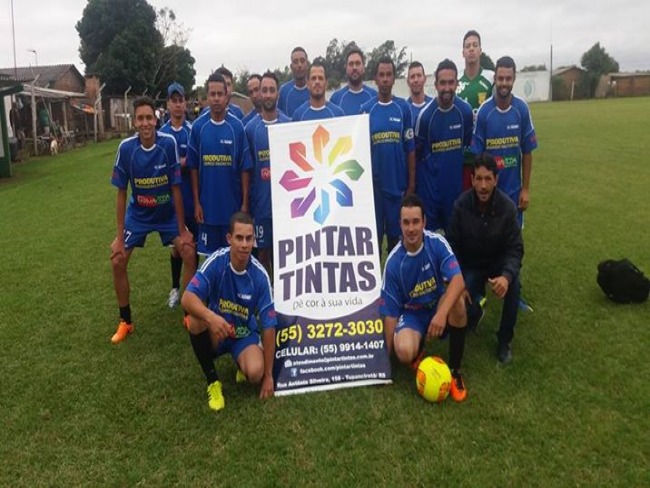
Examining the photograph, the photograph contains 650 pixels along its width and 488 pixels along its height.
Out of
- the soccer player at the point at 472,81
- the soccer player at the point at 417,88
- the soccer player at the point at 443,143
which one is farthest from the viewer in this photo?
the soccer player at the point at 417,88

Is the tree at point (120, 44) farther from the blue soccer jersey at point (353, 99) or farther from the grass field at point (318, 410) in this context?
the blue soccer jersey at point (353, 99)

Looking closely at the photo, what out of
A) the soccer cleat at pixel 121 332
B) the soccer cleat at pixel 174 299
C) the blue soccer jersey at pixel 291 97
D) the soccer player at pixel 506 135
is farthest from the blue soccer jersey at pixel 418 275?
the blue soccer jersey at pixel 291 97

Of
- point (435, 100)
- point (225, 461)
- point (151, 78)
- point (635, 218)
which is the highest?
point (151, 78)

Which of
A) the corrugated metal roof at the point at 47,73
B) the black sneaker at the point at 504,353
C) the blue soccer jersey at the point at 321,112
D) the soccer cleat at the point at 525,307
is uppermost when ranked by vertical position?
the corrugated metal roof at the point at 47,73

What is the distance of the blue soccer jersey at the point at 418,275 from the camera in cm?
415

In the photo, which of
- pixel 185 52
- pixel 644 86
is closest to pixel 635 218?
pixel 185 52

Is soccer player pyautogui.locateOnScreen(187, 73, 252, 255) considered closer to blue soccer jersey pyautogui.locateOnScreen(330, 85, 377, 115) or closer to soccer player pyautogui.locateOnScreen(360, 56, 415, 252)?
blue soccer jersey pyautogui.locateOnScreen(330, 85, 377, 115)

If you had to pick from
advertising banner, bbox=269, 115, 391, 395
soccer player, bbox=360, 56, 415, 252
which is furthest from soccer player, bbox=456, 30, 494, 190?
advertising banner, bbox=269, 115, 391, 395

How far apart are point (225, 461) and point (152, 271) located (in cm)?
424

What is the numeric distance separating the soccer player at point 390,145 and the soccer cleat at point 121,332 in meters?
2.46

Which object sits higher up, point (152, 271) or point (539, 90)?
point (539, 90)

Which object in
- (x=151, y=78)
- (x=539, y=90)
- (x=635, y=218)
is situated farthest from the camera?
(x=539, y=90)

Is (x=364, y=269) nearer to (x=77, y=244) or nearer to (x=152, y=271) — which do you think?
(x=152, y=271)

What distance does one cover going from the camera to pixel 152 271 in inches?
280
